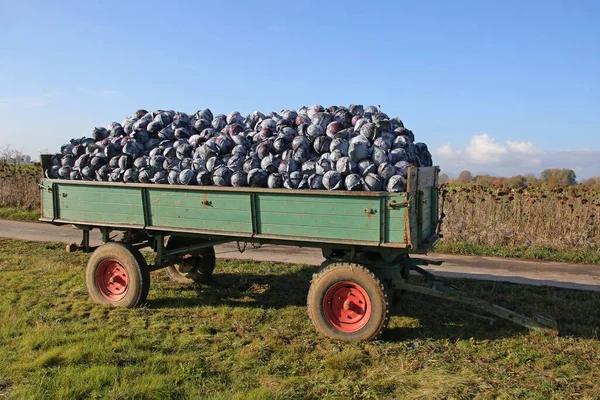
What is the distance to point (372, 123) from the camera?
5605 millimetres

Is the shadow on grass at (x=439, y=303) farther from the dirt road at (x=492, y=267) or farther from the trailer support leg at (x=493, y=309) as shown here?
the dirt road at (x=492, y=267)

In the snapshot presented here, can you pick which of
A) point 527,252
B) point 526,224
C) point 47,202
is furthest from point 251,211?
point 526,224

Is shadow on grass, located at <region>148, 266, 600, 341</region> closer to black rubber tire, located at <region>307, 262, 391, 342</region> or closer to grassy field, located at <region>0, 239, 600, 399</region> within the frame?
grassy field, located at <region>0, 239, 600, 399</region>

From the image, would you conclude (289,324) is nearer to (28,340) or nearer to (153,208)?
(153,208)

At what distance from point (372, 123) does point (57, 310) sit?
435 centimetres

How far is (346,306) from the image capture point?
17.0 feet

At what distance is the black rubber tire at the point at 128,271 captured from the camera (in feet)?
20.1

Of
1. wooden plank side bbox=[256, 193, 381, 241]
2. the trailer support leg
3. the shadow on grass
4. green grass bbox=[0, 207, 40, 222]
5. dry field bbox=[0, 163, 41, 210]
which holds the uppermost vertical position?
dry field bbox=[0, 163, 41, 210]

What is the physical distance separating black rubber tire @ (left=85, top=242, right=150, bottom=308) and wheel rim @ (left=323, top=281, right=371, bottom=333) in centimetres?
239

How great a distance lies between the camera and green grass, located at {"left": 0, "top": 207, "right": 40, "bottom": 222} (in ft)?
50.2

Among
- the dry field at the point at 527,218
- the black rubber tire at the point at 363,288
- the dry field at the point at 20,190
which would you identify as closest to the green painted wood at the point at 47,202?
the black rubber tire at the point at 363,288

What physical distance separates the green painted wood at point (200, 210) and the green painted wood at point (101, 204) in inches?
9.2

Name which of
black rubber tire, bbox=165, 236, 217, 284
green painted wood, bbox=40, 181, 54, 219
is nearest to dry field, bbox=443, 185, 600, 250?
black rubber tire, bbox=165, 236, 217, 284

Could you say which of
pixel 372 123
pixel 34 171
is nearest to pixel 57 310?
pixel 372 123
